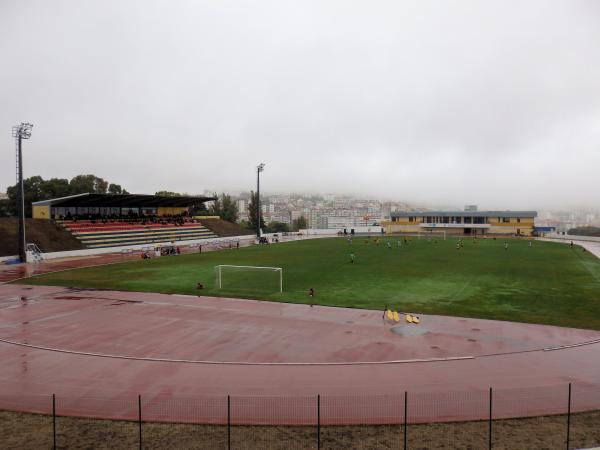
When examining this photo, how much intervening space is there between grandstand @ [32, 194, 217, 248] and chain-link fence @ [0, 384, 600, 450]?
58.1 m

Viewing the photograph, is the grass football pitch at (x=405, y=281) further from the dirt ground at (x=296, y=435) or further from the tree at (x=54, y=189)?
the tree at (x=54, y=189)

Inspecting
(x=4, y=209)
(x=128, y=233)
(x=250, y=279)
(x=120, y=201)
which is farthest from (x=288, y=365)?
(x=4, y=209)

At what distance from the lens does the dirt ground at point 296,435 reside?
1120 cm

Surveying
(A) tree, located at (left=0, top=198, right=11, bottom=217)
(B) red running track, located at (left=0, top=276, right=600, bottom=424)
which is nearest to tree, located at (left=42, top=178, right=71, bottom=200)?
(A) tree, located at (left=0, top=198, right=11, bottom=217)

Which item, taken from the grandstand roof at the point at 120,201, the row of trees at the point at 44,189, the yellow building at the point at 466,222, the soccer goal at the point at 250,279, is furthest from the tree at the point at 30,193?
the yellow building at the point at 466,222

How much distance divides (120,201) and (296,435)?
246ft

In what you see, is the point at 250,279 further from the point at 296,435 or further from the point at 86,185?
the point at 86,185

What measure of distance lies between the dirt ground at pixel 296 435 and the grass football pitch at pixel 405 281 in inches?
489

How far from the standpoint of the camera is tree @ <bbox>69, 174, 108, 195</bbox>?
10294 centimetres

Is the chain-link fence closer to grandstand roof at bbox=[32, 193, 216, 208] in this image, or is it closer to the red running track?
the red running track

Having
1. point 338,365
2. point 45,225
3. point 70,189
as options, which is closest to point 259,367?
point 338,365

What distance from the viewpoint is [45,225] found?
65812 mm

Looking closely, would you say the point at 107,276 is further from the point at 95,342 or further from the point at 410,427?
the point at 410,427

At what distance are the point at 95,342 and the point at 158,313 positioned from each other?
5.80 meters
